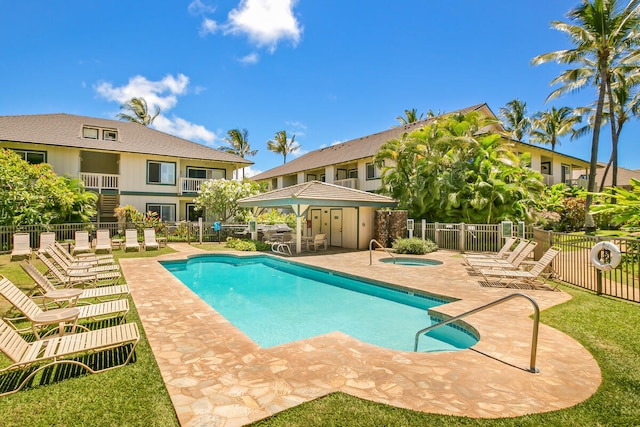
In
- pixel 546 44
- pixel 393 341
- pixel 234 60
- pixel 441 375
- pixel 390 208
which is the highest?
pixel 546 44

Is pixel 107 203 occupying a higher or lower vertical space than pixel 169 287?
higher

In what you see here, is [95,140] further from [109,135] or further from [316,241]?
[316,241]

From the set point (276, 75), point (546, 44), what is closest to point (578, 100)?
point (546, 44)

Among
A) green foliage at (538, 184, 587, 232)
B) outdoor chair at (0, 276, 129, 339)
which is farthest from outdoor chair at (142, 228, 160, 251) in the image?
green foliage at (538, 184, 587, 232)

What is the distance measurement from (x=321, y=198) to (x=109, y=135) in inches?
766

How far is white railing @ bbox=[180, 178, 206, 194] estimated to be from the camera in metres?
25.5

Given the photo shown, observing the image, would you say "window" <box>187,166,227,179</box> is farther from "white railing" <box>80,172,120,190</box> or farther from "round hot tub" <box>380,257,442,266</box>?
"round hot tub" <box>380,257,442,266</box>

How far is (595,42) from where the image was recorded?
18.0 metres

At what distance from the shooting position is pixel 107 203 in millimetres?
24953

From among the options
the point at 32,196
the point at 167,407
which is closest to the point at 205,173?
the point at 32,196

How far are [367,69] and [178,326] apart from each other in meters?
19.5

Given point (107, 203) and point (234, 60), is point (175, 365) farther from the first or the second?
point (107, 203)

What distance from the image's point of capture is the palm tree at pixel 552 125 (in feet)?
115

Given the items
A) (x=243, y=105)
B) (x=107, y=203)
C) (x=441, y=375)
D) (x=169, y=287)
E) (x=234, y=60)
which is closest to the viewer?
(x=441, y=375)
